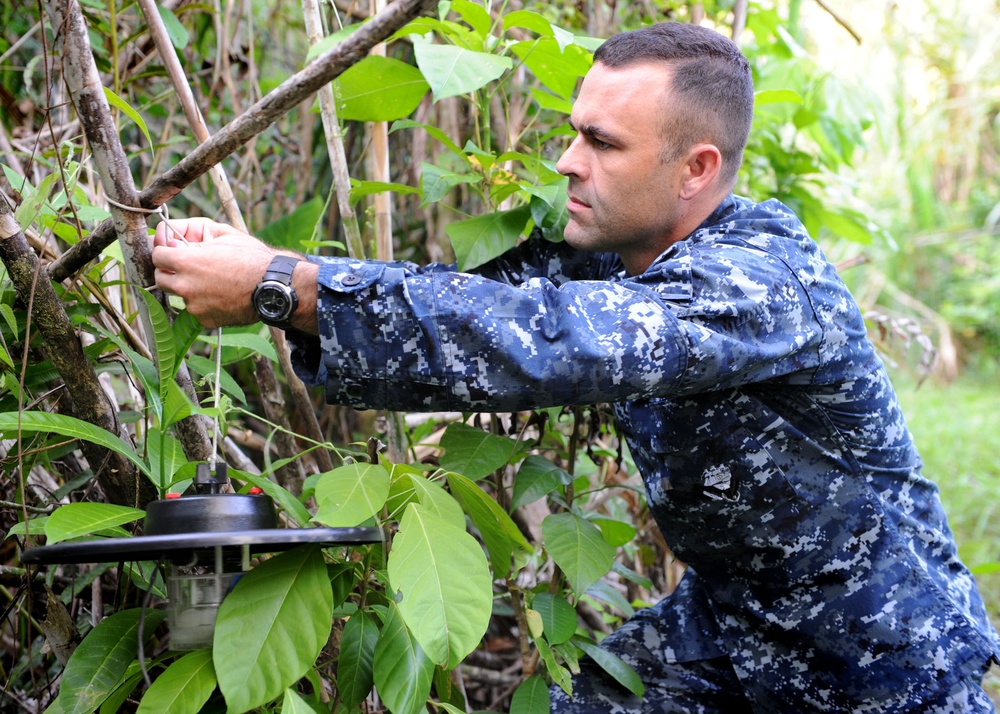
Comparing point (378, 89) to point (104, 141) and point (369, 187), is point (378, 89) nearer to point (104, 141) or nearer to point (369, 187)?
point (369, 187)

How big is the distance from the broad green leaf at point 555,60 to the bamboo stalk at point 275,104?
23.8 inches

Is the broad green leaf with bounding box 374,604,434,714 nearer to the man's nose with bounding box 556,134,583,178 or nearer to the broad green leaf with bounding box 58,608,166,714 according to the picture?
the broad green leaf with bounding box 58,608,166,714

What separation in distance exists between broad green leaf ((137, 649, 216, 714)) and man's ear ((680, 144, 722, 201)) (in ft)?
3.72

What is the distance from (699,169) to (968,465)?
150 inches

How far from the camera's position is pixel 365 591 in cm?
126

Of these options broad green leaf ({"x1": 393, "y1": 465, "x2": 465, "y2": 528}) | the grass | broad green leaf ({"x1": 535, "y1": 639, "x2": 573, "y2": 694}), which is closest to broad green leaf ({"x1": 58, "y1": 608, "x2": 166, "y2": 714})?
broad green leaf ({"x1": 393, "y1": 465, "x2": 465, "y2": 528})

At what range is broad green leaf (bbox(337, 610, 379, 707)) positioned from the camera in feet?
3.95

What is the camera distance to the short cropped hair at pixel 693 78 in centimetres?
160

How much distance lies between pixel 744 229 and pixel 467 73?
540 millimetres

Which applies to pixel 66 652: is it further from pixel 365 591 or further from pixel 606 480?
pixel 606 480

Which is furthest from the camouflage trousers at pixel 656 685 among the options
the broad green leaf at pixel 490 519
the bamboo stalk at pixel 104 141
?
the bamboo stalk at pixel 104 141

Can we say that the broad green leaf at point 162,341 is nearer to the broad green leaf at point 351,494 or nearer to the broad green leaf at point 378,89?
the broad green leaf at point 351,494

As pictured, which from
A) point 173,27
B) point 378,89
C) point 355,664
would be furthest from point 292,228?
point 355,664

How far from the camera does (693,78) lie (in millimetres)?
1621
